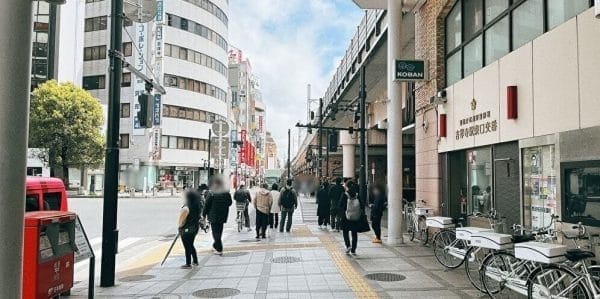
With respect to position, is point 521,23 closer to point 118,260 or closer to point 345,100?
point 118,260

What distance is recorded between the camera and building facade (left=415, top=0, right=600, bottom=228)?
6.92 metres

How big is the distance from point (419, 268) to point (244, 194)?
26.4 ft

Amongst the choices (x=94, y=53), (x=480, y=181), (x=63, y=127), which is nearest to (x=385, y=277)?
(x=480, y=181)

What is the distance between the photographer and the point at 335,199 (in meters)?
15.4

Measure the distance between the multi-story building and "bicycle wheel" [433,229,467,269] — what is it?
41593mm

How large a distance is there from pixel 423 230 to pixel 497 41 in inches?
205

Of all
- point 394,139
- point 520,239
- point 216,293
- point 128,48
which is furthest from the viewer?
point 128,48

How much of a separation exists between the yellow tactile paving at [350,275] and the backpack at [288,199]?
3.19 m

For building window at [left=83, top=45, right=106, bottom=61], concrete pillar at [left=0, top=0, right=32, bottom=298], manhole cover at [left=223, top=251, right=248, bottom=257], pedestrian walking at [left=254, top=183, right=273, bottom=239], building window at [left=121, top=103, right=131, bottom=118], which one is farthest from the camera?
building window at [left=83, top=45, right=106, bottom=61]

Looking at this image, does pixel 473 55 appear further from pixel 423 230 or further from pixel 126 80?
pixel 126 80

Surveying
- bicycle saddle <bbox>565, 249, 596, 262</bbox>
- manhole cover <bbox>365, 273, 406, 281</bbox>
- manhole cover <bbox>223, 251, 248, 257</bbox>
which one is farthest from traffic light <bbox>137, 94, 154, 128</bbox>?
bicycle saddle <bbox>565, 249, 596, 262</bbox>

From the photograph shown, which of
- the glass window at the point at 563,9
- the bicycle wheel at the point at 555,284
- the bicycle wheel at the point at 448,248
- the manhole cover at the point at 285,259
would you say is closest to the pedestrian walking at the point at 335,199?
the manhole cover at the point at 285,259

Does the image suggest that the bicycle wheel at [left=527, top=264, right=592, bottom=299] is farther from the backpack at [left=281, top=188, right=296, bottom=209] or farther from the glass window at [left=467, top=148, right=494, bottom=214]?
the backpack at [left=281, top=188, right=296, bottom=209]

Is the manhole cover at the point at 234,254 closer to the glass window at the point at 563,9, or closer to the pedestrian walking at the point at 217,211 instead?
the pedestrian walking at the point at 217,211
